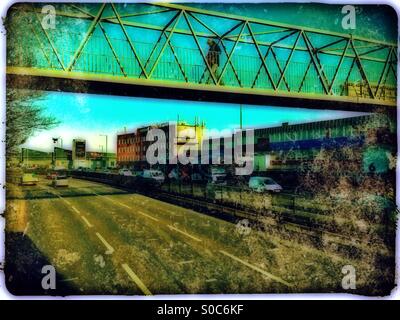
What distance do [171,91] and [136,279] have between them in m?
5.47

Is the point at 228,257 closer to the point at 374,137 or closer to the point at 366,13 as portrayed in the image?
the point at 374,137

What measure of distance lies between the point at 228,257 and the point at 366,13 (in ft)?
20.6

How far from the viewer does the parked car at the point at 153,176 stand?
21.5 meters

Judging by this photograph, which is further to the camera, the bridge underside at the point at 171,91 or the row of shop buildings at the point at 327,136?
the row of shop buildings at the point at 327,136

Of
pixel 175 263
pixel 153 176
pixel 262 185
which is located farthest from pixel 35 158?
pixel 153 176

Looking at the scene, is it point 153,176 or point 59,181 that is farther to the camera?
point 59,181

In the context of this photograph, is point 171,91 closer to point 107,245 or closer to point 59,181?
point 107,245

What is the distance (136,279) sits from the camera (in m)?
7.28

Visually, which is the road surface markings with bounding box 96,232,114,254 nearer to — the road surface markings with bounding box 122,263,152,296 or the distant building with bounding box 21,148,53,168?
the road surface markings with bounding box 122,263,152,296

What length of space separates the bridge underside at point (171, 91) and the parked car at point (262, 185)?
9.12 ft

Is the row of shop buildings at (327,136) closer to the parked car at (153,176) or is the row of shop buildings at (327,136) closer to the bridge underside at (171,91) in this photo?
the bridge underside at (171,91)

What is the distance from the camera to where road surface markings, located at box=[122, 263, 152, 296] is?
6.94m

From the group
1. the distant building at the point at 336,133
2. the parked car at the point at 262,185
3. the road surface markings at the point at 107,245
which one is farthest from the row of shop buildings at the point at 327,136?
the road surface markings at the point at 107,245

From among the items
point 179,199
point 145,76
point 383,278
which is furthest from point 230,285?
point 179,199
